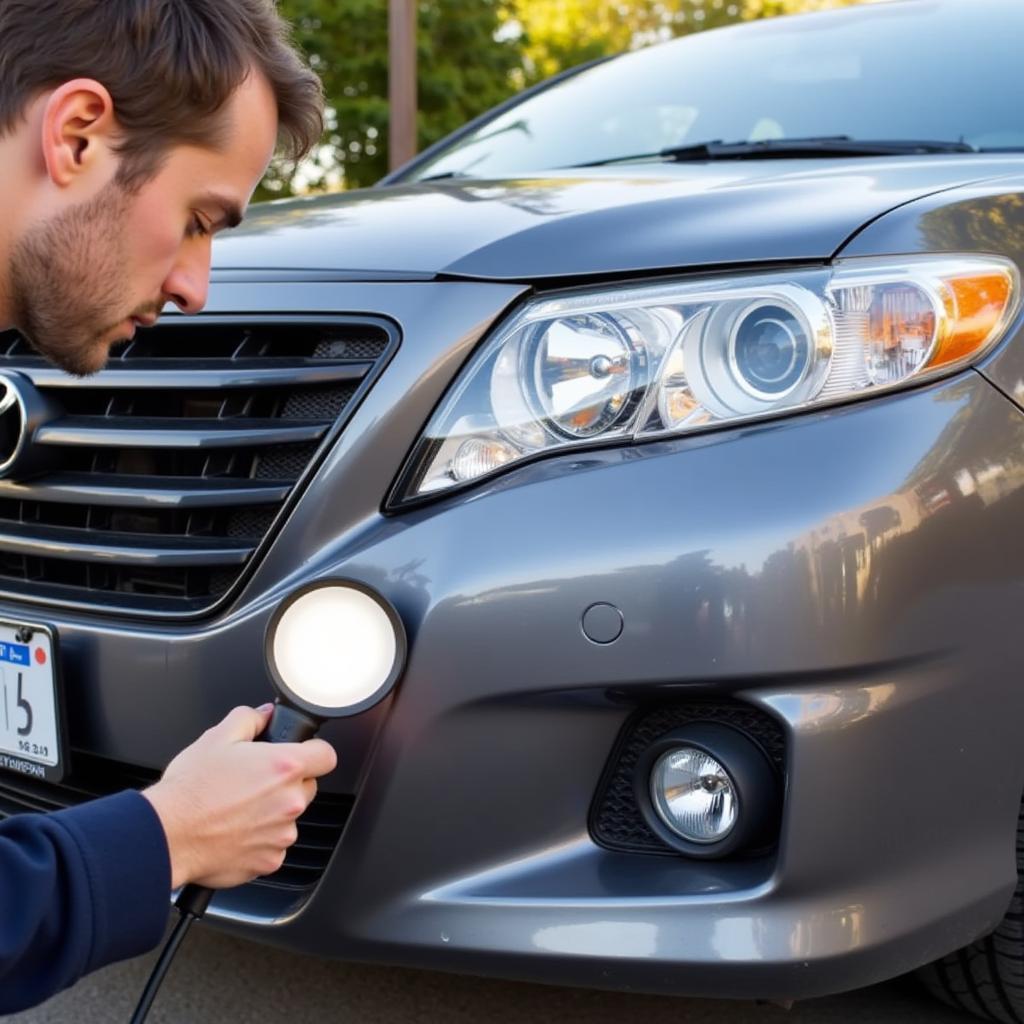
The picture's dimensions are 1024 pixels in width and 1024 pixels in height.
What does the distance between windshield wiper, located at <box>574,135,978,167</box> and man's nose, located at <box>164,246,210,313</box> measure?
1.36 meters

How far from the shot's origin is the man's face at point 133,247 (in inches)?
61.7

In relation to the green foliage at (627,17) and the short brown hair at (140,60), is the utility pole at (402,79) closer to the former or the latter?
the short brown hair at (140,60)

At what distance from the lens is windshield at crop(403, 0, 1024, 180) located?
289 centimetres

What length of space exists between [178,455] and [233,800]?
0.67 m

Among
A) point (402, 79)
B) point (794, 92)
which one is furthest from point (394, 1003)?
point (402, 79)

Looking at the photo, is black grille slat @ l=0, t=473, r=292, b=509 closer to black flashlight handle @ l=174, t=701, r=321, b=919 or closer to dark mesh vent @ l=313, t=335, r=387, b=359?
dark mesh vent @ l=313, t=335, r=387, b=359

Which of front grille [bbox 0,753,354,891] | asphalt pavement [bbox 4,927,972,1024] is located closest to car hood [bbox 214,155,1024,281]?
front grille [bbox 0,753,354,891]

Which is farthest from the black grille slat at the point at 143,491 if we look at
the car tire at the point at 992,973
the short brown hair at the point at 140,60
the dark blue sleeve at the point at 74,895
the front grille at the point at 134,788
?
the car tire at the point at 992,973

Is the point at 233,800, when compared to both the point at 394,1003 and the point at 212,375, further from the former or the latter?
the point at 394,1003

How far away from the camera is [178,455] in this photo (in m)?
2.06

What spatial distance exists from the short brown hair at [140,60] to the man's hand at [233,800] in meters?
0.62

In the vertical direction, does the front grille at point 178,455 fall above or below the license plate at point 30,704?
above

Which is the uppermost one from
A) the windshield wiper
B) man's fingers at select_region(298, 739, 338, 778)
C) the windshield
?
the windshield

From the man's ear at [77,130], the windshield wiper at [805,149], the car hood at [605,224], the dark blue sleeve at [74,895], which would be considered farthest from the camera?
the windshield wiper at [805,149]
